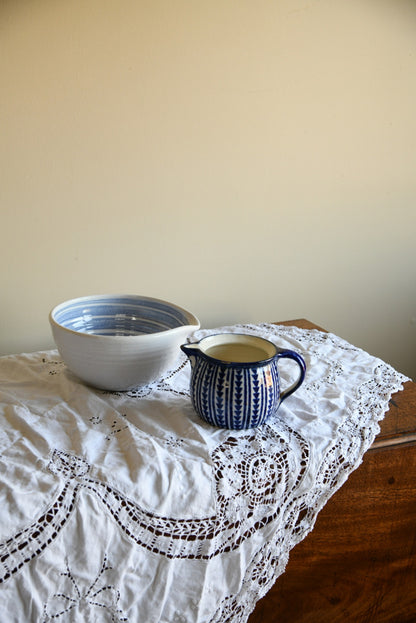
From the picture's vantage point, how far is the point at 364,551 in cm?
66

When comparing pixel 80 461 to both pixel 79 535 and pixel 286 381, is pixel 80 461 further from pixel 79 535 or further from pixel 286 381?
pixel 286 381

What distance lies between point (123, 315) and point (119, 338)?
0.17 metres

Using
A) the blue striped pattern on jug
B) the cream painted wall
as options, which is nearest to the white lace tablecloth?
the blue striped pattern on jug

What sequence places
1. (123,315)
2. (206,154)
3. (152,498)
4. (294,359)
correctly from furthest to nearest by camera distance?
(206,154), (123,315), (294,359), (152,498)

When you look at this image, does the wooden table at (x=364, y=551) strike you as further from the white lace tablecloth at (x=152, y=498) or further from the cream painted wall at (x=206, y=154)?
the cream painted wall at (x=206, y=154)

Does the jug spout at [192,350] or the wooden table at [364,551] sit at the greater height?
the jug spout at [192,350]

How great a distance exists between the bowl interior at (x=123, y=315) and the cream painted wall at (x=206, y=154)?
0.66 ft

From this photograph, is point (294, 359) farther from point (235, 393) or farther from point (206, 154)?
point (206, 154)

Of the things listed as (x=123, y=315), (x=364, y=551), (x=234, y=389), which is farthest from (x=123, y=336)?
(x=364, y=551)

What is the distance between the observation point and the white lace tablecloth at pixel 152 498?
49cm

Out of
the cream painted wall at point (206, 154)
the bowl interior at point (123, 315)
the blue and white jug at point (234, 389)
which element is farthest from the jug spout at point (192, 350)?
the cream painted wall at point (206, 154)

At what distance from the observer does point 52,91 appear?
84cm

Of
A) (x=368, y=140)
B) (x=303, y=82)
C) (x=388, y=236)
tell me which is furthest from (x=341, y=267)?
(x=303, y=82)

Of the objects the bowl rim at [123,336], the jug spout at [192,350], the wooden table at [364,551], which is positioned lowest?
the wooden table at [364,551]
